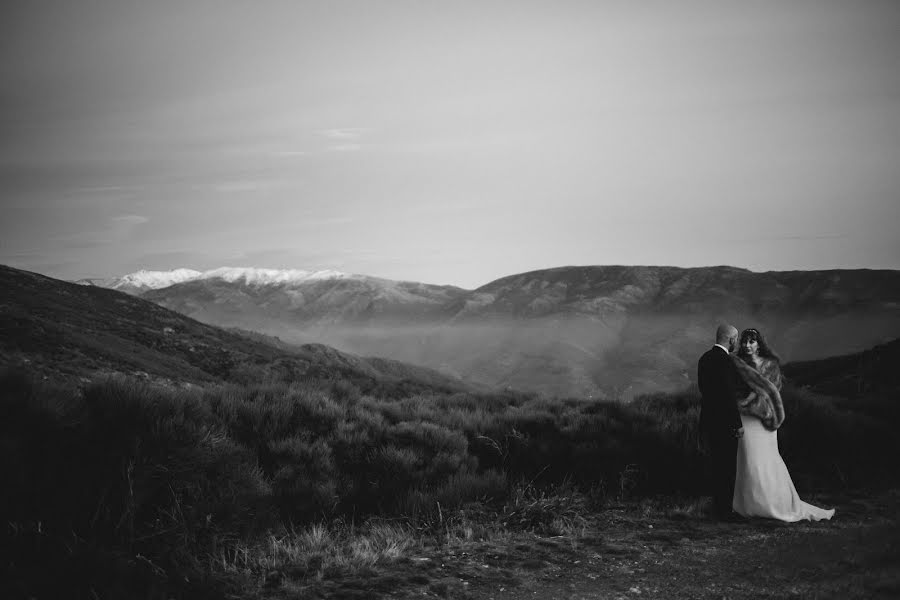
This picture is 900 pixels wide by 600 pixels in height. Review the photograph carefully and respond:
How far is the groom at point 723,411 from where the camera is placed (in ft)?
22.7

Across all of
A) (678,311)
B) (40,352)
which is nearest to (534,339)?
(678,311)

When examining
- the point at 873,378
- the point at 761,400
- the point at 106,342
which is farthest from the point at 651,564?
the point at 106,342

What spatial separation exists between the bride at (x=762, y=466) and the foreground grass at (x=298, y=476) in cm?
80

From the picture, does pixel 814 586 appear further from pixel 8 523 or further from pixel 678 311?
pixel 678 311

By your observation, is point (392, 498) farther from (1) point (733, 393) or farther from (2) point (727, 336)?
(2) point (727, 336)

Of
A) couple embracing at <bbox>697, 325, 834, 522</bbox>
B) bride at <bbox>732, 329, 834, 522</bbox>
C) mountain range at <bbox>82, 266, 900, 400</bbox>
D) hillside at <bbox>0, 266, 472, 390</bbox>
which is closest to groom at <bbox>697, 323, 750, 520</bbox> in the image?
couple embracing at <bbox>697, 325, 834, 522</bbox>

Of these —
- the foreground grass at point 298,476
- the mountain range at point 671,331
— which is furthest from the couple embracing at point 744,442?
the mountain range at point 671,331

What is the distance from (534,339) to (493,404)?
160 m

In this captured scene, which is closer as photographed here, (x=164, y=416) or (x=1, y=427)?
(x=1, y=427)

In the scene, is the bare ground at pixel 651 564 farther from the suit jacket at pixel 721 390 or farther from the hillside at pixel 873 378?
the hillside at pixel 873 378

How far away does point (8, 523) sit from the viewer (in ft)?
14.5

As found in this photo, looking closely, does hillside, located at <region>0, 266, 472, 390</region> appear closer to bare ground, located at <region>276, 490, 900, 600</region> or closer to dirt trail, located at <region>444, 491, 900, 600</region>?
bare ground, located at <region>276, 490, 900, 600</region>

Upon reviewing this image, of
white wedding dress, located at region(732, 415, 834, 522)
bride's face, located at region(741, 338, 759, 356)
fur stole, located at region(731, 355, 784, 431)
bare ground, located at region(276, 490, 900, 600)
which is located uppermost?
bride's face, located at region(741, 338, 759, 356)

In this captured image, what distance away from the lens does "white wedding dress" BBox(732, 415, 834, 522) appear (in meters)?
6.84
